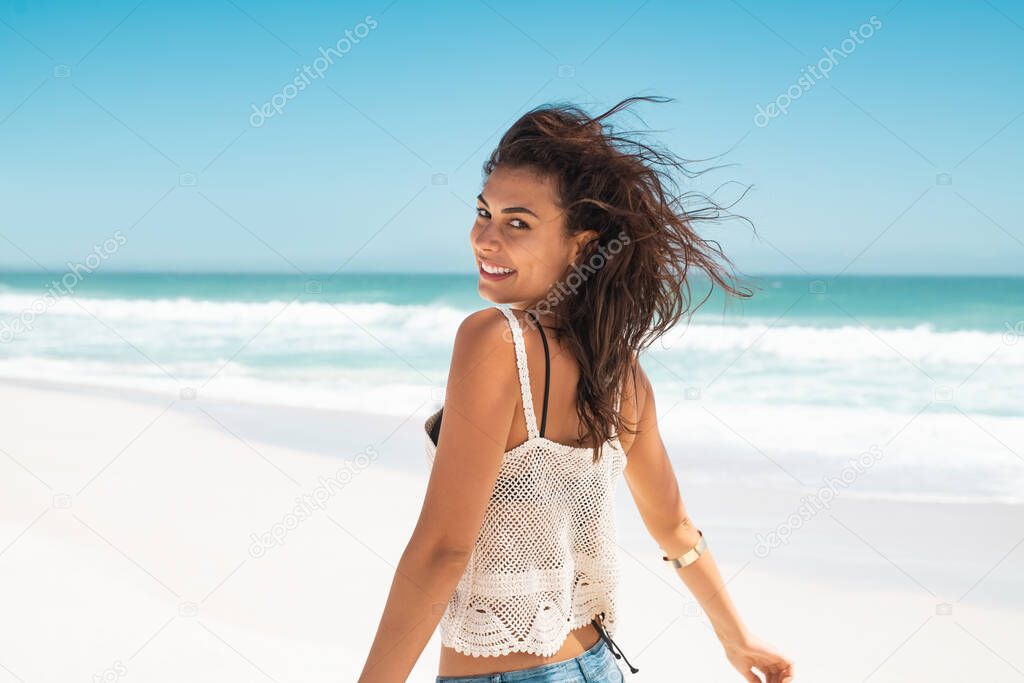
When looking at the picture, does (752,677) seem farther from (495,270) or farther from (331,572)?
(331,572)

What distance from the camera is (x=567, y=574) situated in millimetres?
1447

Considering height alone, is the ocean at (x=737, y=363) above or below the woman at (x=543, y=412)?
below

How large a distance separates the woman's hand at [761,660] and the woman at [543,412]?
0.94 feet

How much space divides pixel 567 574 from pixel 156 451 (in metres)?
5.83

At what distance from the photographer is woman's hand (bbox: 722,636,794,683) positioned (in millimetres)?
1668

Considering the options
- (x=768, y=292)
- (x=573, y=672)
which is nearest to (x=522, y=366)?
(x=573, y=672)

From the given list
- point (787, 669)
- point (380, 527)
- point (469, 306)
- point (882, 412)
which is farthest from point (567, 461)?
point (469, 306)

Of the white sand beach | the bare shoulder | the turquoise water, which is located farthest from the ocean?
the white sand beach

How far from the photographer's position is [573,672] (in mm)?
1425

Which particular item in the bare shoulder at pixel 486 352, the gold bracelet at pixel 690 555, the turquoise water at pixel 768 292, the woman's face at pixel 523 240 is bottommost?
the turquoise water at pixel 768 292

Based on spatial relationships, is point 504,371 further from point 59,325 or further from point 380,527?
point 59,325

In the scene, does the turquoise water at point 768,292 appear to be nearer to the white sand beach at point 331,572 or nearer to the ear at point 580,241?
the white sand beach at point 331,572

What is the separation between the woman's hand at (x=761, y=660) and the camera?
1.67 metres

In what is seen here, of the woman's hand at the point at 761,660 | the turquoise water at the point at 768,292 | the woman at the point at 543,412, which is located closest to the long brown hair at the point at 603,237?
the woman at the point at 543,412
